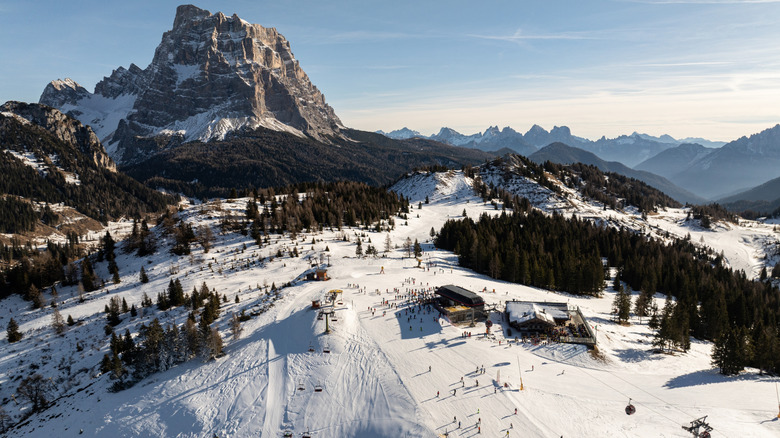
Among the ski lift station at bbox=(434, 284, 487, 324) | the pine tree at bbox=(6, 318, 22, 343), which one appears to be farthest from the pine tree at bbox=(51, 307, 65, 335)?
the ski lift station at bbox=(434, 284, 487, 324)

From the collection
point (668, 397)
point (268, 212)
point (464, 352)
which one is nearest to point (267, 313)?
point (464, 352)

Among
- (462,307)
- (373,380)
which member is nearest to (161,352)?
(373,380)

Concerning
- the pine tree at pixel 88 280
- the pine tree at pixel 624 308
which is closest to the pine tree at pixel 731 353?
the pine tree at pixel 624 308

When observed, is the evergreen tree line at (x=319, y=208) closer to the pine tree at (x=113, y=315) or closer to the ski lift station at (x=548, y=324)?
the pine tree at (x=113, y=315)

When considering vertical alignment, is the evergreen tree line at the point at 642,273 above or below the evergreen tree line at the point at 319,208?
below

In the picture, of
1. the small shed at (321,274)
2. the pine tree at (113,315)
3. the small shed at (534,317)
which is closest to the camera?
the small shed at (534,317)

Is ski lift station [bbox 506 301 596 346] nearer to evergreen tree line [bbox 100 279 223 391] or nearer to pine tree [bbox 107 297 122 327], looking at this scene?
evergreen tree line [bbox 100 279 223 391]

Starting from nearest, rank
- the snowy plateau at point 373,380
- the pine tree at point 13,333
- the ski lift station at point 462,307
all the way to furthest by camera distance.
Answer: the snowy plateau at point 373,380 < the ski lift station at point 462,307 < the pine tree at point 13,333

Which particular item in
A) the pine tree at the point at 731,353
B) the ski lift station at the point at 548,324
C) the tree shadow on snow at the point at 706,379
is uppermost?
the ski lift station at the point at 548,324
